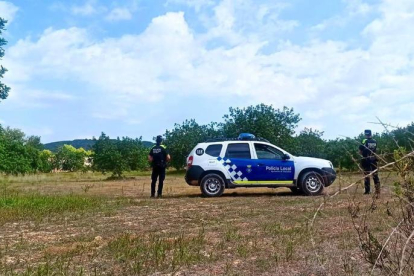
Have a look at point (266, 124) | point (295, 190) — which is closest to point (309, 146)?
point (266, 124)

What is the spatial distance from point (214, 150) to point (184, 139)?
112 feet

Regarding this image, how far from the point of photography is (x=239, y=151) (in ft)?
45.6

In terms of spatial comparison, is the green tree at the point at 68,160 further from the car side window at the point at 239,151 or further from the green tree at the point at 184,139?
the car side window at the point at 239,151

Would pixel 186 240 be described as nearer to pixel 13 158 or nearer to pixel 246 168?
pixel 246 168

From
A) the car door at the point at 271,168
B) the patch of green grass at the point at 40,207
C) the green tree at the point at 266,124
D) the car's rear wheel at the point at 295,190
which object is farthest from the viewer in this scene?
the green tree at the point at 266,124

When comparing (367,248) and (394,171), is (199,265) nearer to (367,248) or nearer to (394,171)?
(367,248)

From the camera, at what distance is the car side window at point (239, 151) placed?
13.9 metres

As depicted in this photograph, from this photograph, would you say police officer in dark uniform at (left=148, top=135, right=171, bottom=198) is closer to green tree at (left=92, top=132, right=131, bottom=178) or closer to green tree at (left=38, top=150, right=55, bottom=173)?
green tree at (left=92, top=132, right=131, bottom=178)

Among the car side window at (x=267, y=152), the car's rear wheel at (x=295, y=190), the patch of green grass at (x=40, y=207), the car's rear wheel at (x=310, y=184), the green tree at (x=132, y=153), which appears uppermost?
the green tree at (x=132, y=153)

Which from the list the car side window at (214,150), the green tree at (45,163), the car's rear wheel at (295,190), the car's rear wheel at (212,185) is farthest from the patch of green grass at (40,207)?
the green tree at (45,163)

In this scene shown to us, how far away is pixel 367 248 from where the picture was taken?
3.85 meters

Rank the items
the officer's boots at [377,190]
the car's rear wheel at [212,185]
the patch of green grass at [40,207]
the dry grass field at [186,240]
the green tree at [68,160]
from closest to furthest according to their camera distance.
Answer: the officer's boots at [377,190], the dry grass field at [186,240], the patch of green grass at [40,207], the car's rear wheel at [212,185], the green tree at [68,160]

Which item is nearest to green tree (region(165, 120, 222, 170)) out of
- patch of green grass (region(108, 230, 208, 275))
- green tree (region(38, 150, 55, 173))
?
green tree (region(38, 150, 55, 173))

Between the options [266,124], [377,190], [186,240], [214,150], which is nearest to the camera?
[377,190]
